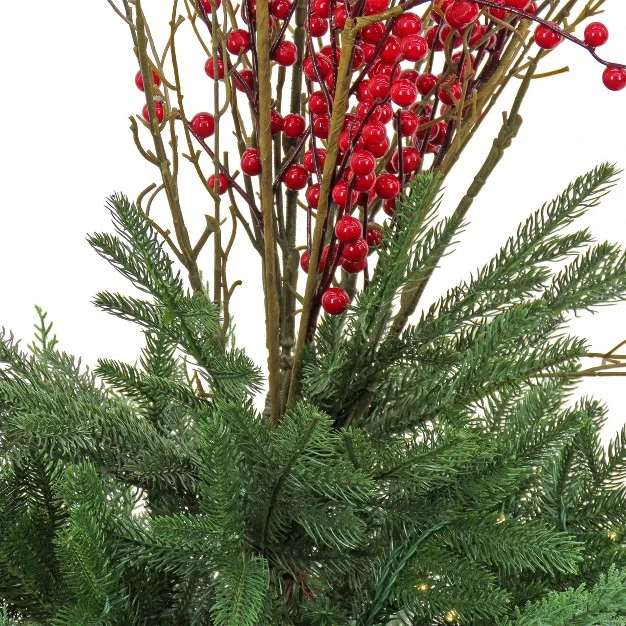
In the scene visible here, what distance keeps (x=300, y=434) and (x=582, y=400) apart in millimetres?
290

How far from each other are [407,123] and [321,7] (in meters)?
0.10

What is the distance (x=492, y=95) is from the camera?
1.98 ft

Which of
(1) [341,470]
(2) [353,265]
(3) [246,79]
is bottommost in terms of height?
(1) [341,470]

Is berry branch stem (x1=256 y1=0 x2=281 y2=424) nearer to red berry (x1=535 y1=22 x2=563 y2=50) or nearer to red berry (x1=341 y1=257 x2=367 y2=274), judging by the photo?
red berry (x1=341 y1=257 x2=367 y2=274)

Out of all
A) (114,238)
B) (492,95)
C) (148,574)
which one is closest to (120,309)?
(114,238)

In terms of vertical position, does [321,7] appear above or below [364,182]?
above

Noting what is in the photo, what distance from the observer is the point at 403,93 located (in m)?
0.52

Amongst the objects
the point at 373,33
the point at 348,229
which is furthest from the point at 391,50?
the point at 348,229

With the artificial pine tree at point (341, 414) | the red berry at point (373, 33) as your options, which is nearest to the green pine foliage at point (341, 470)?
the artificial pine tree at point (341, 414)

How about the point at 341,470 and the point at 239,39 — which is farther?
the point at 239,39

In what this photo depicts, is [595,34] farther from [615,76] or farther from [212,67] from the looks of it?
[212,67]

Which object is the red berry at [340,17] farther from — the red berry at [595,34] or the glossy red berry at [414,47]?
the red berry at [595,34]

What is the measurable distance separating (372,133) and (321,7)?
107mm

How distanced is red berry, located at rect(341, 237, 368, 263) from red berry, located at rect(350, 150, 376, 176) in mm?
39
